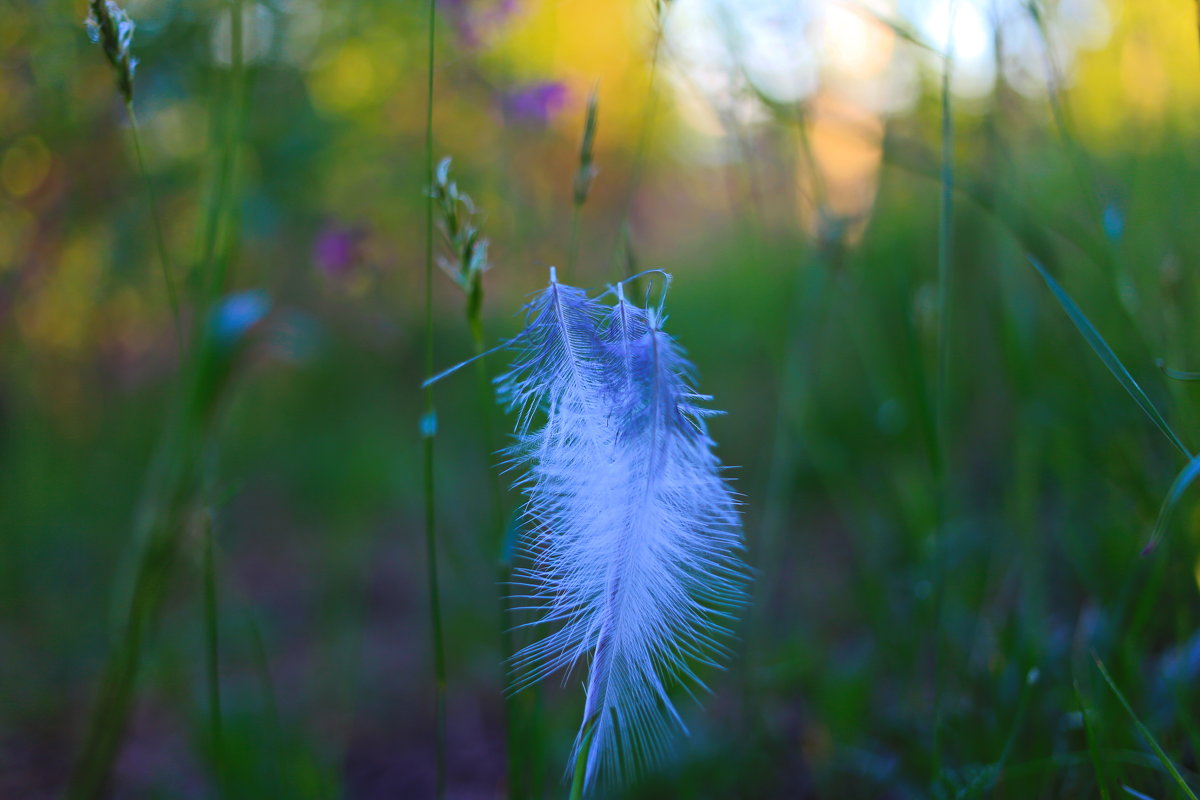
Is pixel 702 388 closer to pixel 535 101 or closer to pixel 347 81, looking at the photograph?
pixel 347 81

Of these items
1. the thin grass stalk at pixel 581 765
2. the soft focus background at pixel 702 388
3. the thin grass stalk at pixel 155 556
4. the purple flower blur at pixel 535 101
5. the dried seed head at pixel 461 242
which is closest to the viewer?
the thin grass stalk at pixel 581 765

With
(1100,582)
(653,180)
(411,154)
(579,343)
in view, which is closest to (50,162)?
(411,154)

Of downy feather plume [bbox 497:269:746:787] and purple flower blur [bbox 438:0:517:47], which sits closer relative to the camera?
downy feather plume [bbox 497:269:746:787]

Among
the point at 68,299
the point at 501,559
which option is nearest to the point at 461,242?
the point at 501,559

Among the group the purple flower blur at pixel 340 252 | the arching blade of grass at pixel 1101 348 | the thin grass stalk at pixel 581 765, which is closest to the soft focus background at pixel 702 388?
the purple flower blur at pixel 340 252

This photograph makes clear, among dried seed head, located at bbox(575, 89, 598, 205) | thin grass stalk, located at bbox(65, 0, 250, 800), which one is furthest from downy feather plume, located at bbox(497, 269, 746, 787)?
thin grass stalk, located at bbox(65, 0, 250, 800)

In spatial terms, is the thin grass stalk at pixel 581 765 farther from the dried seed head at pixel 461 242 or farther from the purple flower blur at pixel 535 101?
the purple flower blur at pixel 535 101

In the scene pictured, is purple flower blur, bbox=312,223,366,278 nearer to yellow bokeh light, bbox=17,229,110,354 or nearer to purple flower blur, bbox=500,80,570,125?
purple flower blur, bbox=500,80,570,125

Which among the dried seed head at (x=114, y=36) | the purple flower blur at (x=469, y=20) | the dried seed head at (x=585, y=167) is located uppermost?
the purple flower blur at (x=469, y=20)
